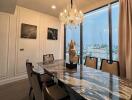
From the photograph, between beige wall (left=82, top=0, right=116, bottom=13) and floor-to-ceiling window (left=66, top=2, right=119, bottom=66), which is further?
beige wall (left=82, top=0, right=116, bottom=13)

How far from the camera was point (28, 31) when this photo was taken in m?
4.34

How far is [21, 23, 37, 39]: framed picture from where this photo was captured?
4203 mm

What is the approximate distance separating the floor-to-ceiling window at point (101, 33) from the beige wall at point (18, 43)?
150 cm

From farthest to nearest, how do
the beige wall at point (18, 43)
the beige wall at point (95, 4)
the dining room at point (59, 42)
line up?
the beige wall at point (18, 43) → the beige wall at point (95, 4) → the dining room at point (59, 42)

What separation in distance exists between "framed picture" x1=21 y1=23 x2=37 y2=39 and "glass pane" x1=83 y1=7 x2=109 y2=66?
203 cm

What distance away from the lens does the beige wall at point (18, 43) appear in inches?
147

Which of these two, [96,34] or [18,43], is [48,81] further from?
[96,34]

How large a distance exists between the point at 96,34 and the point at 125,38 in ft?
4.85

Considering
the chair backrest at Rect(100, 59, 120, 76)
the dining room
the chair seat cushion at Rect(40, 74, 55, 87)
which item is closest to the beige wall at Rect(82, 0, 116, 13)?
the dining room

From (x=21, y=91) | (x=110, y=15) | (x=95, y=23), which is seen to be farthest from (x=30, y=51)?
(x=110, y=15)

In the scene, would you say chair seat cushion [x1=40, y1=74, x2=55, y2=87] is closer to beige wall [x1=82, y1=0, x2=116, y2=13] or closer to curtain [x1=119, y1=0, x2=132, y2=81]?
curtain [x1=119, y1=0, x2=132, y2=81]

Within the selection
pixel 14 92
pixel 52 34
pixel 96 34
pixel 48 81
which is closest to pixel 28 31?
pixel 52 34

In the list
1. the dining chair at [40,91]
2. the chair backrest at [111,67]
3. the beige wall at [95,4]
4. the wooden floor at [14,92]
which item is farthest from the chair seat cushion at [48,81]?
the beige wall at [95,4]

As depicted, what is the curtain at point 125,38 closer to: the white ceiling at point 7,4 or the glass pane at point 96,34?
the glass pane at point 96,34
